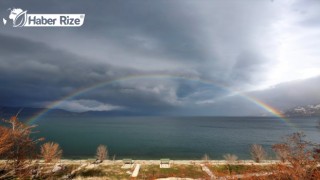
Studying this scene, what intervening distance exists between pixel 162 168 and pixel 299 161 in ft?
85.5

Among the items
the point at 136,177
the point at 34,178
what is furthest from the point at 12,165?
the point at 136,177

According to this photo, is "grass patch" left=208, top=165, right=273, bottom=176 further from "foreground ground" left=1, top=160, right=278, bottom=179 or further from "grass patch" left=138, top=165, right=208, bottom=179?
Result: "grass patch" left=138, top=165, right=208, bottom=179

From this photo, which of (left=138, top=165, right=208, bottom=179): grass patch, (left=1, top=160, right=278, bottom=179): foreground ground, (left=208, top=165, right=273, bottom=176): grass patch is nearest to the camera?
(left=1, top=160, right=278, bottom=179): foreground ground

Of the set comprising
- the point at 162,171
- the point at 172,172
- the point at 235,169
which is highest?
the point at 162,171

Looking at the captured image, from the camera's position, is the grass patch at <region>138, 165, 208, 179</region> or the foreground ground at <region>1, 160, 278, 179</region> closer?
the foreground ground at <region>1, 160, 278, 179</region>

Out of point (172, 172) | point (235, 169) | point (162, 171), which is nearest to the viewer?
point (172, 172)

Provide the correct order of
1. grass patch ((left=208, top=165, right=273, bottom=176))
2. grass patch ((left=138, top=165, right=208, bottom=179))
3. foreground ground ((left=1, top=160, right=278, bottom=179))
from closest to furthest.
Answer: foreground ground ((left=1, top=160, right=278, bottom=179))
grass patch ((left=138, top=165, right=208, bottom=179))
grass patch ((left=208, top=165, right=273, bottom=176))

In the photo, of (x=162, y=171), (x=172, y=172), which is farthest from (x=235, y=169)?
(x=162, y=171)

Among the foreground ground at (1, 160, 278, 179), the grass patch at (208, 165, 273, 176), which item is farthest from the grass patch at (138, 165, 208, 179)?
the grass patch at (208, 165, 273, 176)

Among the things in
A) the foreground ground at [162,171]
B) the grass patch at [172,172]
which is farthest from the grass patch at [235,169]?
the grass patch at [172,172]

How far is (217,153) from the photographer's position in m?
87.5

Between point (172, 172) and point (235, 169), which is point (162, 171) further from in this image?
point (235, 169)

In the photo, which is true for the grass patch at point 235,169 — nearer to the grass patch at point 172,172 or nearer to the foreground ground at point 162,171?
the foreground ground at point 162,171

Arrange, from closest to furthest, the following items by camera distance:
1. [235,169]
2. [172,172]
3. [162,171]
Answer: [172,172], [162,171], [235,169]
